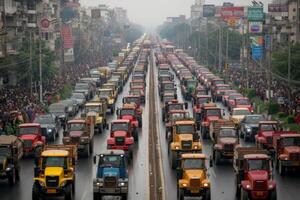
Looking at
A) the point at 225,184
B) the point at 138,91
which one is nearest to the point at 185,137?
the point at 225,184

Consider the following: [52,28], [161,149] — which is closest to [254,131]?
[161,149]

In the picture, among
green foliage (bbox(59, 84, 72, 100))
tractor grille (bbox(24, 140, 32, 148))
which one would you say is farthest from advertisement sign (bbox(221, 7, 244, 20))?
tractor grille (bbox(24, 140, 32, 148))

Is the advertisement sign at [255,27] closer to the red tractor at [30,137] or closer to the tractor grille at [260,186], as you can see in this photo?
the red tractor at [30,137]

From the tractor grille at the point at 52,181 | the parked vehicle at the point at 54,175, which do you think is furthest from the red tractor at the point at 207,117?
the tractor grille at the point at 52,181

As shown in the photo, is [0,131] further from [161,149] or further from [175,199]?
[175,199]

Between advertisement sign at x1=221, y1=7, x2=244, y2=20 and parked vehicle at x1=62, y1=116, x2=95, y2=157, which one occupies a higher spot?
advertisement sign at x1=221, y1=7, x2=244, y2=20

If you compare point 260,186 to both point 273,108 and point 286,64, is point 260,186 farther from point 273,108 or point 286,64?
point 286,64

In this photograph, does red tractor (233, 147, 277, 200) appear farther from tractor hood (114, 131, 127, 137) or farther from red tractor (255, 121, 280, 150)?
tractor hood (114, 131, 127, 137)
